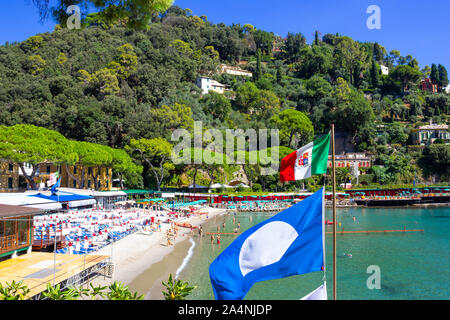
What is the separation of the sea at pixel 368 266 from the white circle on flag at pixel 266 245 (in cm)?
1237

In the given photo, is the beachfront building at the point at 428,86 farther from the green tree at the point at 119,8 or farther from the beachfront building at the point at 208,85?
the green tree at the point at 119,8

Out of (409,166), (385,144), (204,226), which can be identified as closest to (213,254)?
(204,226)

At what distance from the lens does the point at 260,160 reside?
66.4 meters

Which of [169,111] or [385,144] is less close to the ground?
[169,111]

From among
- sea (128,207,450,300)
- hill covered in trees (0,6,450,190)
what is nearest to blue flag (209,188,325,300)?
sea (128,207,450,300)

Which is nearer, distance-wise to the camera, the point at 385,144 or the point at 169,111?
the point at 169,111

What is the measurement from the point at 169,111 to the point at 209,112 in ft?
57.4

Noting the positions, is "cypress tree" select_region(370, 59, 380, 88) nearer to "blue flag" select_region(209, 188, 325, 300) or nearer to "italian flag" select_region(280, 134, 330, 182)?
"italian flag" select_region(280, 134, 330, 182)

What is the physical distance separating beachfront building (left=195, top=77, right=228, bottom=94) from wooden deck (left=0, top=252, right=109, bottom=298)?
8626 cm

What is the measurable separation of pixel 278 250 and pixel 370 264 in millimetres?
22979

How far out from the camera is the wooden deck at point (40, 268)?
12.7 meters

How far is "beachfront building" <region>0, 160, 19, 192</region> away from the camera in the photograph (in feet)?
147

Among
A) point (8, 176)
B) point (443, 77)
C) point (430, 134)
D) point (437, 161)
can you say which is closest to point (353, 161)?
point (437, 161)
